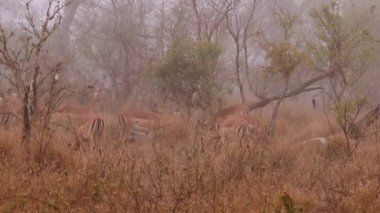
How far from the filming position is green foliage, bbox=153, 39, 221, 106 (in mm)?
12062

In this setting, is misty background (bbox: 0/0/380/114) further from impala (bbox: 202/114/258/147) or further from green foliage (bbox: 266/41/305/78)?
impala (bbox: 202/114/258/147)

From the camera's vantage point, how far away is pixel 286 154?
24.8 ft

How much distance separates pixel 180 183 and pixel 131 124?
16.6ft

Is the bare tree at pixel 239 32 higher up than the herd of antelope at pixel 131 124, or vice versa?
the bare tree at pixel 239 32

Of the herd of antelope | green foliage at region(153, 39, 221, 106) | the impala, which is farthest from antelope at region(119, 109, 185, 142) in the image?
green foliage at region(153, 39, 221, 106)

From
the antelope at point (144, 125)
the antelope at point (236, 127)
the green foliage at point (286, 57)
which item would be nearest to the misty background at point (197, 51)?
the green foliage at point (286, 57)

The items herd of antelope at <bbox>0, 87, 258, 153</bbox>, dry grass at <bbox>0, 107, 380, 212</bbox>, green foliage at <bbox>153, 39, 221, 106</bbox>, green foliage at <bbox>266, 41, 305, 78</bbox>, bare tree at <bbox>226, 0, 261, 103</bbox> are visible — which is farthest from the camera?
bare tree at <bbox>226, 0, 261, 103</bbox>

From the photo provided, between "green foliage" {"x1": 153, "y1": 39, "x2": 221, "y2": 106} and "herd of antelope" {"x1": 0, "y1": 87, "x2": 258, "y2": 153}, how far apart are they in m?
1.20

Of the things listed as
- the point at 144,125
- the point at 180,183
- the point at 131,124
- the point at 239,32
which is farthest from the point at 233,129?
the point at 239,32

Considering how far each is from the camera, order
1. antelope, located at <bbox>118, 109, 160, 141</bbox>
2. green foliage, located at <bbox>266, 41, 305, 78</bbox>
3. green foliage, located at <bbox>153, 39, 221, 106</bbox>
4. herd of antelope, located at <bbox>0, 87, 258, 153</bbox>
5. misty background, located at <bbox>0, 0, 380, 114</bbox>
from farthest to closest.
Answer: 1. green foliage, located at <bbox>153, 39, 221, 106</bbox>
2. misty background, located at <bbox>0, 0, 380, 114</bbox>
3. green foliage, located at <bbox>266, 41, 305, 78</bbox>
4. antelope, located at <bbox>118, 109, 160, 141</bbox>
5. herd of antelope, located at <bbox>0, 87, 258, 153</bbox>

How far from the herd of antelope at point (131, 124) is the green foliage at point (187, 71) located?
1198 millimetres

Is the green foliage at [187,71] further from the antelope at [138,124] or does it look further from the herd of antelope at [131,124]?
the antelope at [138,124]

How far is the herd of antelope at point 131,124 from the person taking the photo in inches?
337

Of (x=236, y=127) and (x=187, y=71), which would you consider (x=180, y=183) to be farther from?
(x=187, y=71)
